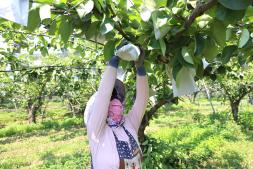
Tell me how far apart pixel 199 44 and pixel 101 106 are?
2.40ft

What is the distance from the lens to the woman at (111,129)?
1.81 meters

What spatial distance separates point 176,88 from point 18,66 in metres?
2.98

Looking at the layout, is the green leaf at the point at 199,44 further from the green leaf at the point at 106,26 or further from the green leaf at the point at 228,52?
the green leaf at the point at 106,26

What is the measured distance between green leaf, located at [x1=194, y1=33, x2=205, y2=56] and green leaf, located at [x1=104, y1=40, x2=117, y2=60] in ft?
1.18

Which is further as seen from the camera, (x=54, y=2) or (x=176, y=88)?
(x=176, y=88)

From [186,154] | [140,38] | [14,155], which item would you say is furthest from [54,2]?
[14,155]

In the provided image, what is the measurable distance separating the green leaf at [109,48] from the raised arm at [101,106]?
0.24 m

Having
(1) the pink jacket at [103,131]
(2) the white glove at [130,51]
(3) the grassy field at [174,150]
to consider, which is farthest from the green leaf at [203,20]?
(3) the grassy field at [174,150]

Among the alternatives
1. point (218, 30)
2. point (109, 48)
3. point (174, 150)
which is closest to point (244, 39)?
point (218, 30)

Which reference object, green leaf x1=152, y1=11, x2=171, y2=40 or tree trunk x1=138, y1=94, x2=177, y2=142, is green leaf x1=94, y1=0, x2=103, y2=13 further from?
tree trunk x1=138, y1=94, x2=177, y2=142

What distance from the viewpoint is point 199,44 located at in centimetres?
125

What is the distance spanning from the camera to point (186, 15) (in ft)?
3.96

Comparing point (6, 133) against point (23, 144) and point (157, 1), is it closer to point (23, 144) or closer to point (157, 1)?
point (23, 144)

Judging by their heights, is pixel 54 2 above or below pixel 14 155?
above
